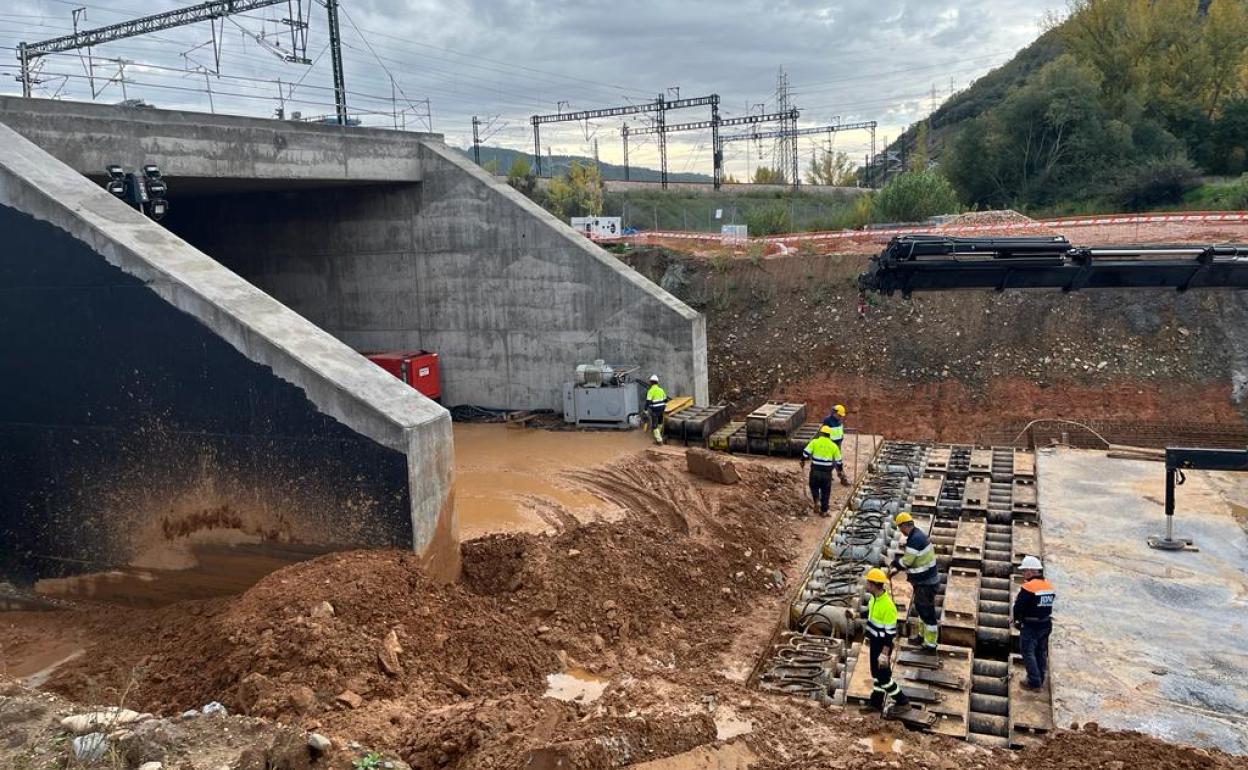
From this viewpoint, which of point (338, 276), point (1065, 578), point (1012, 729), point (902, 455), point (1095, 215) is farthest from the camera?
point (1095, 215)

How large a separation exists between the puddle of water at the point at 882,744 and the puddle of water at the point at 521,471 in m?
6.91

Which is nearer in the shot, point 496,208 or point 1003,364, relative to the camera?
point 496,208

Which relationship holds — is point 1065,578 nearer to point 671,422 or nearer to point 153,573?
point 671,422

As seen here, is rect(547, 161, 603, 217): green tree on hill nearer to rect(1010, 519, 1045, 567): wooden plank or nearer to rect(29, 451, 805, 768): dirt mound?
rect(1010, 519, 1045, 567): wooden plank

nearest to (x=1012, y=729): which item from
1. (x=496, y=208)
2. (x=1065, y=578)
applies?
(x=1065, y=578)

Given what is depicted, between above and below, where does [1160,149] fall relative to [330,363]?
above

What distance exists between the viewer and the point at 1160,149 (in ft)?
122

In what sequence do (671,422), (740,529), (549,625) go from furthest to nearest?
(671,422), (740,529), (549,625)

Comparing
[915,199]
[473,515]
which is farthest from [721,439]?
[915,199]

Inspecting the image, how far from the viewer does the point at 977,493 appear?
14.6 metres

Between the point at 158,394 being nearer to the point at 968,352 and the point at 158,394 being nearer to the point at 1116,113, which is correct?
the point at 968,352

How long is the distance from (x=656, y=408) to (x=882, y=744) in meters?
11.2

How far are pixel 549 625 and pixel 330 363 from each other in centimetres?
421

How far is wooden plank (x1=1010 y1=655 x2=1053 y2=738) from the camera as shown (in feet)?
26.2
